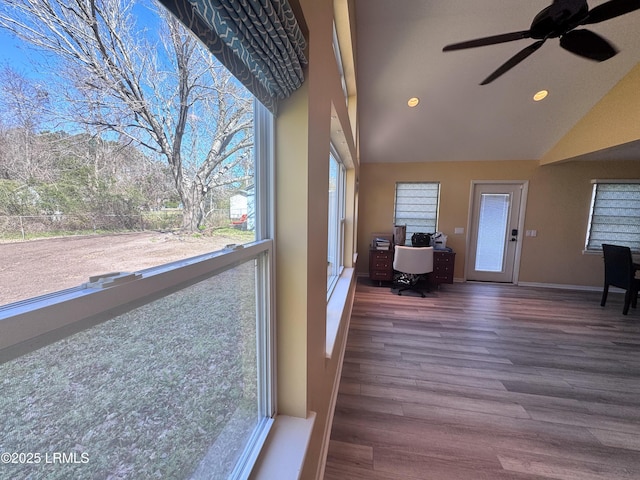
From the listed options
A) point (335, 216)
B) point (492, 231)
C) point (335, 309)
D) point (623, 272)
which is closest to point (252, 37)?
point (335, 309)

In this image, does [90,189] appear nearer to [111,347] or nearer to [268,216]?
[111,347]

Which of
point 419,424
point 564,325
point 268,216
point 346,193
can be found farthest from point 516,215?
→ point 268,216

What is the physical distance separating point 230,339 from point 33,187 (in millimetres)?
582

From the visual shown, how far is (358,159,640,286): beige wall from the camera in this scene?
14.4 ft

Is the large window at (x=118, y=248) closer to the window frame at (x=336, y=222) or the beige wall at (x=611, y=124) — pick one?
the window frame at (x=336, y=222)

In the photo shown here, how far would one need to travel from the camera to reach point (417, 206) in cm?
501

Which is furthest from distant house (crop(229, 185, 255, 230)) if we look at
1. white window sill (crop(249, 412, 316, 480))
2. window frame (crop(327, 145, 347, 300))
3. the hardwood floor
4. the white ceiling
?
the white ceiling

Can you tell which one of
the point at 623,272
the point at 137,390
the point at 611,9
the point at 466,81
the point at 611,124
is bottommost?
the point at 623,272

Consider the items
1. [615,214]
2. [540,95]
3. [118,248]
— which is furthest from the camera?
[615,214]

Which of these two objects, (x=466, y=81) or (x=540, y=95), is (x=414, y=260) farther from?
(x=540, y=95)

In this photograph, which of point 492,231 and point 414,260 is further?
point 492,231

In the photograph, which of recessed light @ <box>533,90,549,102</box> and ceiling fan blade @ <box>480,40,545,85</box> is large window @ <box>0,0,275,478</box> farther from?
recessed light @ <box>533,90,549,102</box>

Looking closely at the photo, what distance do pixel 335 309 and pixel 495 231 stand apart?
432 centimetres

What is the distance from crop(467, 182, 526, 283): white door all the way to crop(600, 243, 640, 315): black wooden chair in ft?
4.03
